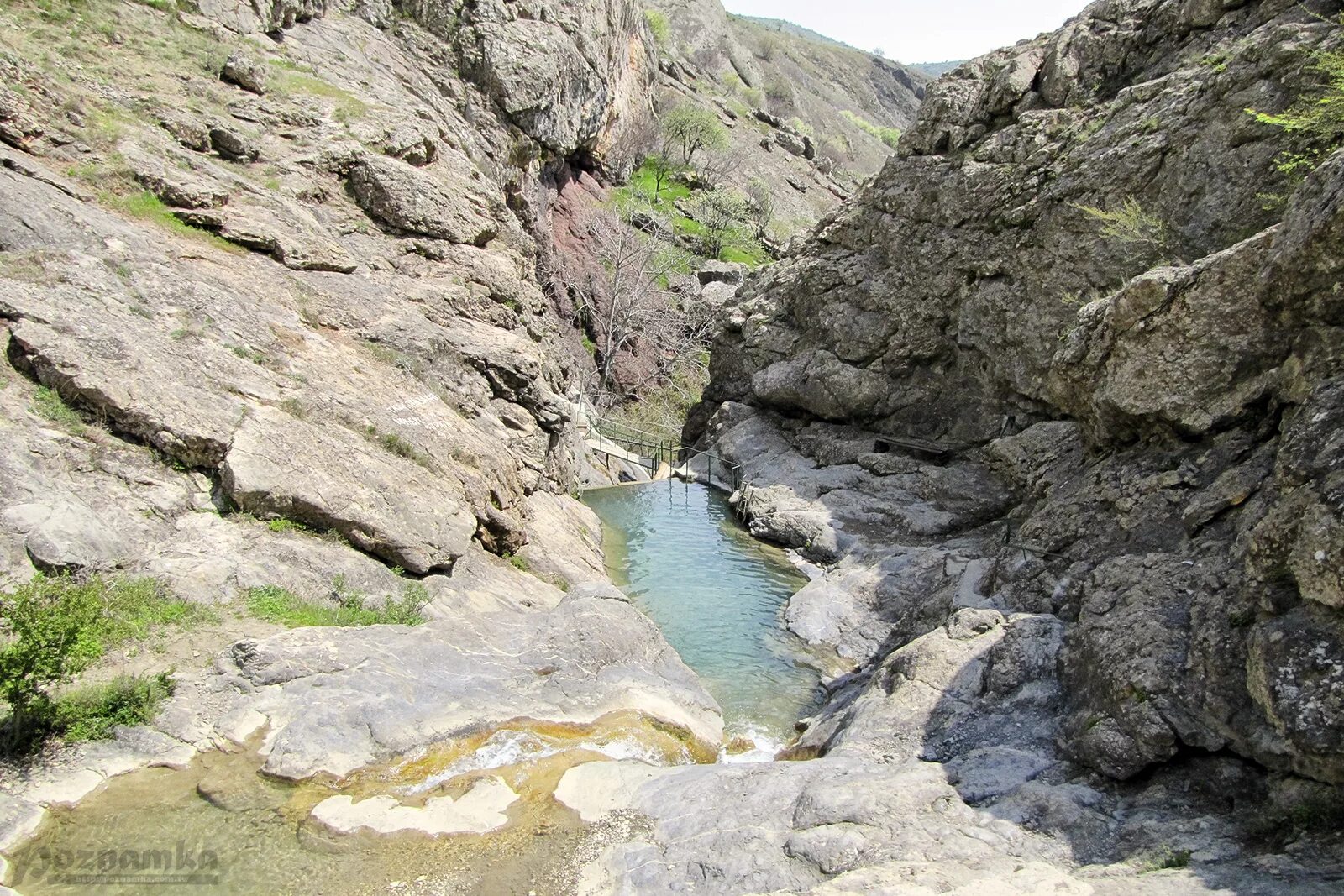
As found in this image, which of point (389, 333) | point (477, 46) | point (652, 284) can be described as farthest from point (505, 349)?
point (652, 284)

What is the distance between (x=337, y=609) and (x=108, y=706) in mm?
3304

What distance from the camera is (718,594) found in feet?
69.3

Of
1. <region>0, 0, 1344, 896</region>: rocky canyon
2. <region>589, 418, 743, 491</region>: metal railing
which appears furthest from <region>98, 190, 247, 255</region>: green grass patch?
<region>589, 418, 743, 491</region>: metal railing

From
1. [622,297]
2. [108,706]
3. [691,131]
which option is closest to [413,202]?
[108,706]

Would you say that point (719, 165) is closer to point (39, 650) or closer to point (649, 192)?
point (649, 192)

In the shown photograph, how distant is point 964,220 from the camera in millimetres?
28656

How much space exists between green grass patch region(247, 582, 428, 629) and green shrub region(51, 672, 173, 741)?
193cm

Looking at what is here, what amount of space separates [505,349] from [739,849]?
567 inches

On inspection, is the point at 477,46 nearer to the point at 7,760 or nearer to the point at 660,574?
the point at 660,574

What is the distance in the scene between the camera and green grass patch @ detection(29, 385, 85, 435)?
11094 millimetres

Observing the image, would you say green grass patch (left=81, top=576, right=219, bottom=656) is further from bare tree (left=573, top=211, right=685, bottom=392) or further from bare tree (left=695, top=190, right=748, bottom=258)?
bare tree (left=695, top=190, right=748, bottom=258)

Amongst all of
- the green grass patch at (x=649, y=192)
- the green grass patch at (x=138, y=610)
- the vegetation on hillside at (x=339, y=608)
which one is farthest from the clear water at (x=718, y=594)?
the green grass patch at (x=649, y=192)

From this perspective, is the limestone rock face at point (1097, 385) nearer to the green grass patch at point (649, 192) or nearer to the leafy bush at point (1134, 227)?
the leafy bush at point (1134, 227)

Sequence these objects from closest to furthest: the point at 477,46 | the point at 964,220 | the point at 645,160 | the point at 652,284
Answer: the point at 964,220
the point at 477,46
the point at 652,284
the point at 645,160
